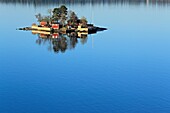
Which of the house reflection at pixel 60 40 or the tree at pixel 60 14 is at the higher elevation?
the tree at pixel 60 14

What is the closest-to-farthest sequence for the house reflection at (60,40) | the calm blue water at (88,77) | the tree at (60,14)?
the calm blue water at (88,77) < the house reflection at (60,40) < the tree at (60,14)

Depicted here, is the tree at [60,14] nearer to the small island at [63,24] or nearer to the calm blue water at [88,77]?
the small island at [63,24]

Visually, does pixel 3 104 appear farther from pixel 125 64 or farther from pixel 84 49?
pixel 84 49

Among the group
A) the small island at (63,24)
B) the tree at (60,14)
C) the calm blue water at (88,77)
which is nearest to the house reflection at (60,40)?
the calm blue water at (88,77)

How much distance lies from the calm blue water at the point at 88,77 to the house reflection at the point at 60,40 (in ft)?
4.27

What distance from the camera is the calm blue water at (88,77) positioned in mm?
29094

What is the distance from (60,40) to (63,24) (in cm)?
1412

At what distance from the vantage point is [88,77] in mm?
36812

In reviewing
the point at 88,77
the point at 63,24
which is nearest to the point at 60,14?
the point at 63,24

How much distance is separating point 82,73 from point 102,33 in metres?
32.8

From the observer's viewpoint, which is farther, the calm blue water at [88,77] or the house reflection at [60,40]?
the house reflection at [60,40]

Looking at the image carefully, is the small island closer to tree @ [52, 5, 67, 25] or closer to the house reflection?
tree @ [52, 5, 67, 25]

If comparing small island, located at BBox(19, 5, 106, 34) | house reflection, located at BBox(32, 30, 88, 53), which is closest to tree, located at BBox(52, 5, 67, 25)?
small island, located at BBox(19, 5, 106, 34)

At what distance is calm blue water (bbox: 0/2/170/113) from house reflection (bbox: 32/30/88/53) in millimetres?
1301
